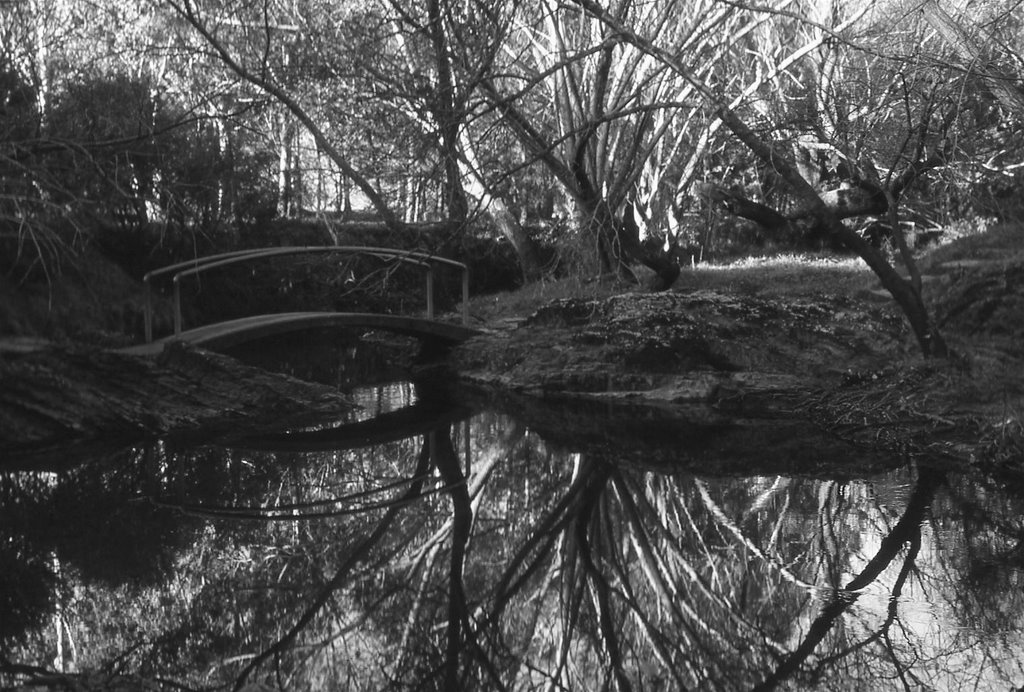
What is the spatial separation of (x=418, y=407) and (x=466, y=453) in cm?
290

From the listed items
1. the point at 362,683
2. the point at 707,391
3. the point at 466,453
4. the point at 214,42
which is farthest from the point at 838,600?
the point at 214,42

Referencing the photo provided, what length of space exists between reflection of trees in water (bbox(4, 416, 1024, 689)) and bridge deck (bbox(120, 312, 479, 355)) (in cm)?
300

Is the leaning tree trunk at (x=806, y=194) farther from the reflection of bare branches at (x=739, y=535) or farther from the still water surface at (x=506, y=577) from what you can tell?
the reflection of bare branches at (x=739, y=535)

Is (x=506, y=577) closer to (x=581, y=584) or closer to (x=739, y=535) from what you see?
(x=581, y=584)

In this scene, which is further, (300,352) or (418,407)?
(300,352)

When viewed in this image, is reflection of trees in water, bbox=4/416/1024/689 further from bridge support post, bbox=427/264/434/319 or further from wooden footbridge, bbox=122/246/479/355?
bridge support post, bbox=427/264/434/319

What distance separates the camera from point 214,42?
12.7 metres

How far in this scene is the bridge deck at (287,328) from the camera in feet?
35.3

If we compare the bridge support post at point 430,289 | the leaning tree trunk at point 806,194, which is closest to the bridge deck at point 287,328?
the bridge support post at point 430,289

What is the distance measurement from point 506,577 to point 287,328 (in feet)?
22.2

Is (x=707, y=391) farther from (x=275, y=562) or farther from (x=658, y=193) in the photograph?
(x=658, y=193)

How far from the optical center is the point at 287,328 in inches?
459

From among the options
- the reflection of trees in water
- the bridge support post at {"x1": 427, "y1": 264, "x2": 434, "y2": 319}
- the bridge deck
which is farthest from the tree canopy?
the reflection of trees in water

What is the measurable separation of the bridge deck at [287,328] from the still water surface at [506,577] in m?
2.60
